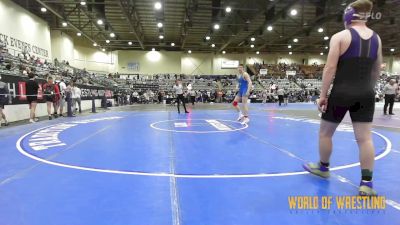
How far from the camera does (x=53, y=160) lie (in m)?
4.58

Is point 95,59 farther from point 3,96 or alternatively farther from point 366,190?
point 366,190

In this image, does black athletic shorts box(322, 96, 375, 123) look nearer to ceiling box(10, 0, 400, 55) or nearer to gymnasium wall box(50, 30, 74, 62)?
ceiling box(10, 0, 400, 55)

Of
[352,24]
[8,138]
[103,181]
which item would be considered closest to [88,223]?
[103,181]

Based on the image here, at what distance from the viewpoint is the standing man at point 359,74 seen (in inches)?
118

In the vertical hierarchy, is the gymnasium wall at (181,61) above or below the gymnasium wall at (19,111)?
above

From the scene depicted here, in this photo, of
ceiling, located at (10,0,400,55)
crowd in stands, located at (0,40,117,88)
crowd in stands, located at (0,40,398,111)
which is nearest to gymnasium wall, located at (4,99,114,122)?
crowd in stands, located at (0,40,117,88)

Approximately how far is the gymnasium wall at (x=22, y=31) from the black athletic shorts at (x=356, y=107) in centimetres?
2377

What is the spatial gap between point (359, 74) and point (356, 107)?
0.33 metres

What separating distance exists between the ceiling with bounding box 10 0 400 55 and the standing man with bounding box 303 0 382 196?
19.2 m

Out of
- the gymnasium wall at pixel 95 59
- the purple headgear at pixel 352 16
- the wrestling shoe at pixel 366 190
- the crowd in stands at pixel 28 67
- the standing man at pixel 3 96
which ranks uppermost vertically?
the gymnasium wall at pixel 95 59

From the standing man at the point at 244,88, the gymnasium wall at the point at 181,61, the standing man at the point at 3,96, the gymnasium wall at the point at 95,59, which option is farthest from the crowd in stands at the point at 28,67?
the gymnasium wall at the point at 181,61

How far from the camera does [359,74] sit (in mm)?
3012

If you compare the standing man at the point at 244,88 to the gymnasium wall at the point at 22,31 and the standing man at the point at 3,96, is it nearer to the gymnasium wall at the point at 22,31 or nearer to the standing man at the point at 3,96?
the standing man at the point at 3,96

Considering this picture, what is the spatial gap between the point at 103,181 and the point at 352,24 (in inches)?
126
